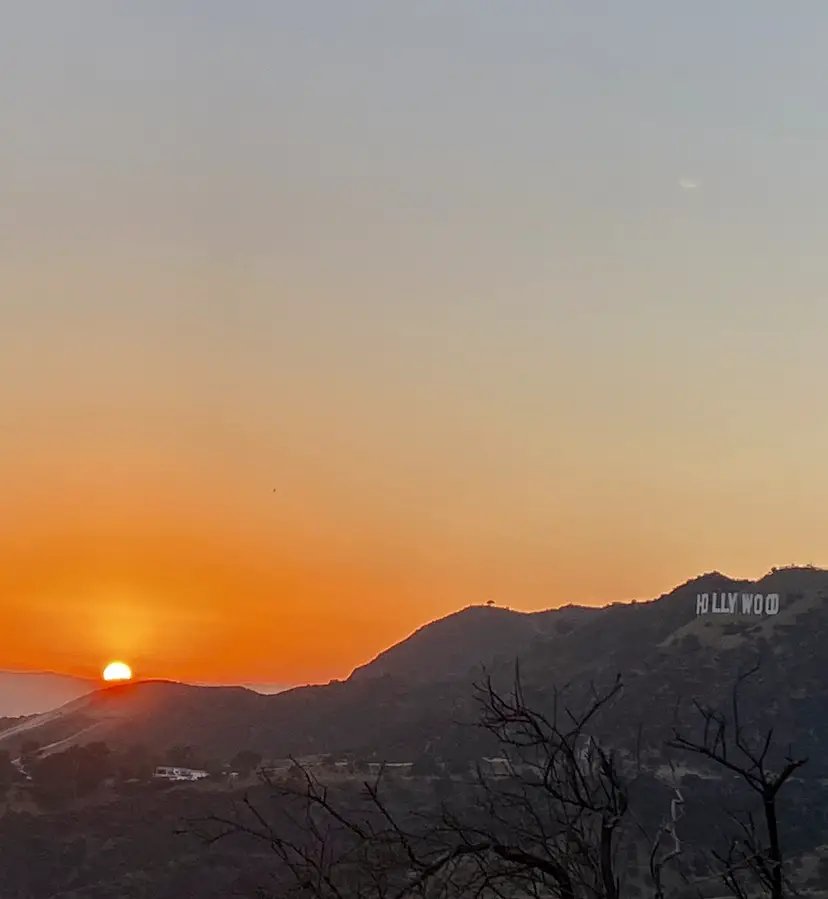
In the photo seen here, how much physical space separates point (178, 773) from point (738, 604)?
45065 millimetres

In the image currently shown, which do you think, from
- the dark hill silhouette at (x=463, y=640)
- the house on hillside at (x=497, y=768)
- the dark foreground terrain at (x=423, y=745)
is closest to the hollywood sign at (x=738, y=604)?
the dark foreground terrain at (x=423, y=745)

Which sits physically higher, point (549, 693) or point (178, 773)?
point (549, 693)

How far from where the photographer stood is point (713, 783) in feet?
167

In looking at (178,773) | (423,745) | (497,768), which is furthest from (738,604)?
(178,773)

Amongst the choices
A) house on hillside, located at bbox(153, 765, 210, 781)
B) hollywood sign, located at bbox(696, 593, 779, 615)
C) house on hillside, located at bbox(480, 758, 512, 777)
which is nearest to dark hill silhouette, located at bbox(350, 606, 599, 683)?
hollywood sign, located at bbox(696, 593, 779, 615)

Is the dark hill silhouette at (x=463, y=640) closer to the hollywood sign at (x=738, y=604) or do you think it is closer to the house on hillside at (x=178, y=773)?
the hollywood sign at (x=738, y=604)

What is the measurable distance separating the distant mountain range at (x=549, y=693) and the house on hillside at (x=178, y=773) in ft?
30.0

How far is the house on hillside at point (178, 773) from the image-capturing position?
56.5 metres

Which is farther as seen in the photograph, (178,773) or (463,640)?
(463,640)

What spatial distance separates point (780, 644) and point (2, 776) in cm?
4670

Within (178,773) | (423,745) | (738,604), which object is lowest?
(178,773)

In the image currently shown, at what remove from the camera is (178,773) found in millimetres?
58688

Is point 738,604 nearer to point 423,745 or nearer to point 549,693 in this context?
point 549,693

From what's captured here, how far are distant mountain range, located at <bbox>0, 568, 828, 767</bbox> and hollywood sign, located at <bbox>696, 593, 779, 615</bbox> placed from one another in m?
0.33
